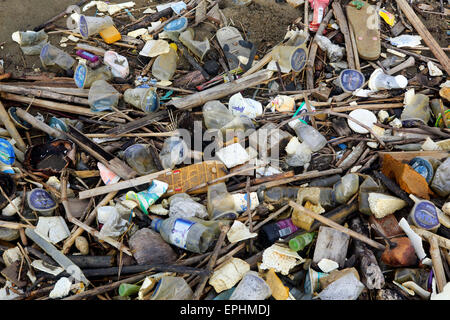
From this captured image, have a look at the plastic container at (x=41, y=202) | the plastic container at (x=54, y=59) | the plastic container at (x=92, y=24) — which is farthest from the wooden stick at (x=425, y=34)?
the plastic container at (x=41, y=202)

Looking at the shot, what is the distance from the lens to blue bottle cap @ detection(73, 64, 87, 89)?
14.1 ft

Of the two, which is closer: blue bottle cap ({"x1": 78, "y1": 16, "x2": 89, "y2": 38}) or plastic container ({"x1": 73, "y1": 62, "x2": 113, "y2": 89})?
A: plastic container ({"x1": 73, "y1": 62, "x2": 113, "y2": 89})

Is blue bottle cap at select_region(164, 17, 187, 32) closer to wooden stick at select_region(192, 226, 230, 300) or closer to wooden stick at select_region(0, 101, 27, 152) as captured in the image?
wooden stick at select_region(0, 101, 27, 152)

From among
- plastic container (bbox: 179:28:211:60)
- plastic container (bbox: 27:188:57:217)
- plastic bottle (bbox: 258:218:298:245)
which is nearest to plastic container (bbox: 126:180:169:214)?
plastic container (bbox: 27:188:57:217)

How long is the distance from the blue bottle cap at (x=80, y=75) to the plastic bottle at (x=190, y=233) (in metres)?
2.19

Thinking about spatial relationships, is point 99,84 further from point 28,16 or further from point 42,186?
point 28,16

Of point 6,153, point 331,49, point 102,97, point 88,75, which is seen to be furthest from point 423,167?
point 6,153

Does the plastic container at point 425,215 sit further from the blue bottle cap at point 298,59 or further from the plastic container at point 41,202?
the plastic container at point 41,202

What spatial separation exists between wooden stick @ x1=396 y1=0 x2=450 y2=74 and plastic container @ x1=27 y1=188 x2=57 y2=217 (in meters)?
4.79

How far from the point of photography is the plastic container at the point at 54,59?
15.1ft

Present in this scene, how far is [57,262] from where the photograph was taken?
10.1 feet
